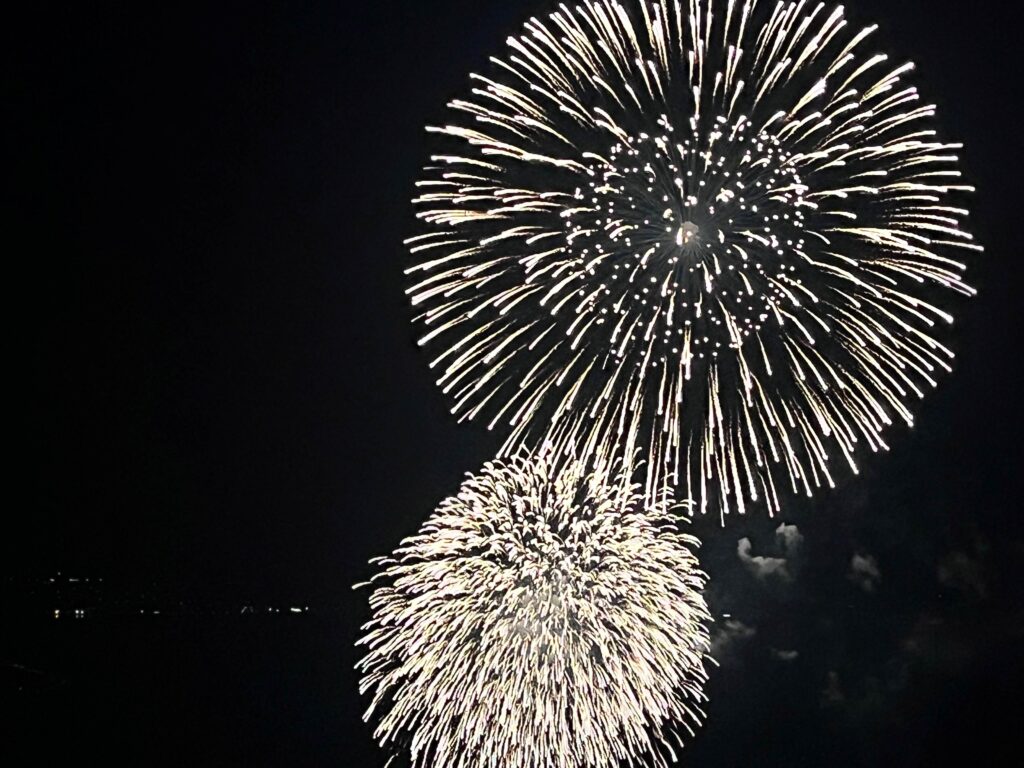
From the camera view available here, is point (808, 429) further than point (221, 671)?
No

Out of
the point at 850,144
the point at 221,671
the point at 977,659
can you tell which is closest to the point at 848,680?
the point at 977,659

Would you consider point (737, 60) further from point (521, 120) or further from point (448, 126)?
point (448, 126)

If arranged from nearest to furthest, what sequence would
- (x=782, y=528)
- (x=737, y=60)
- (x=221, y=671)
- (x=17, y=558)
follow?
1. (x=737, y=60)
2. (x=782, y=528)
3. (x=17, y=558)
4. (x=221, y=671)

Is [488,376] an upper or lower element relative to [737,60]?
lower

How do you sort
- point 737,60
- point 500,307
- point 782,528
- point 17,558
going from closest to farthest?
point 737,60 → point 500,307 → point 782,528 → point 17,558

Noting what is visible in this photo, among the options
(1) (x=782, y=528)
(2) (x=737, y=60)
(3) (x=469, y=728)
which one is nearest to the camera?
(2) (x=737, y=60)

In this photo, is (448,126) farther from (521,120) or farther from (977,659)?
(977,659)

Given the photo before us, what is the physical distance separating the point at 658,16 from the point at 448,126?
2.24 meters

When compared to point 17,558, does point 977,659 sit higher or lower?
lower

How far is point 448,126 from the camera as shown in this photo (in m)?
9.51

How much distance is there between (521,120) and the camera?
9.74 metres

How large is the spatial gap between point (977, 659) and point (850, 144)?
22.6 m

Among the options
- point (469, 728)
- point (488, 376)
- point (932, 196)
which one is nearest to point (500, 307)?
point (488, 376)

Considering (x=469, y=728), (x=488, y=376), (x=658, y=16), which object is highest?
(x=658, y=16)
